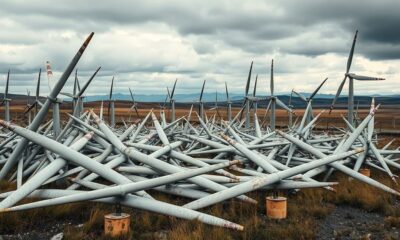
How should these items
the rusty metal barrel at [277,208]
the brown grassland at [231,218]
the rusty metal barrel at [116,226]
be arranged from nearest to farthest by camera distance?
the rusty metal barrel at [116,226]
the brown grassland at [231,218]
the rusty metal barrel at [277,208]

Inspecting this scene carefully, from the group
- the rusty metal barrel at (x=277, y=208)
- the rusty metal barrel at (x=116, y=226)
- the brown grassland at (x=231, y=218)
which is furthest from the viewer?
the rusty metal barrel at (x=277, y=208)

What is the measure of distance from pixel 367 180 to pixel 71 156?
30.3ft

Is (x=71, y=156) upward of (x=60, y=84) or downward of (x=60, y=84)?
downward

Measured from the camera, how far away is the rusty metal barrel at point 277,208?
10.9 metres

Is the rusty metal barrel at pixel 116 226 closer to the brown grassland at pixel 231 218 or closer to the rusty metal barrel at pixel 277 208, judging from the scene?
the brown grassland at pixel 231 218

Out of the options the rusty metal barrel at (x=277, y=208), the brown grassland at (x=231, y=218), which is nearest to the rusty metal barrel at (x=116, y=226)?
the brown grassland at (x=231, y=218)

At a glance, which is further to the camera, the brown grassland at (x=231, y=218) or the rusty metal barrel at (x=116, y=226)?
the brown grassland at (x=231, y=218)

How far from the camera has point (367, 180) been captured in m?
13.4

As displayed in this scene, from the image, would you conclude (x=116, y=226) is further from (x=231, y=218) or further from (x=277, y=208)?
(x=277, y=208)

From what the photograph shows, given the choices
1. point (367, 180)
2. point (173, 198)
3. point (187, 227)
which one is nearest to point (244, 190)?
point (187, 227)

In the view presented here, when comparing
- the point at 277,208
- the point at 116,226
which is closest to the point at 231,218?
the point at 277,208

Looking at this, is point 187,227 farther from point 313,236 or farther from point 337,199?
point 337,199

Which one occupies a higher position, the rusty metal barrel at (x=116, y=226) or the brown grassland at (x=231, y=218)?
the rusty metal barrel at (x=116, y=226)

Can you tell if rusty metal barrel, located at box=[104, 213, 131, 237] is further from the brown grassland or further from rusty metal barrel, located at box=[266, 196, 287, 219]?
rusty metal barrel, located at box=[266, 196, 287, 219]
